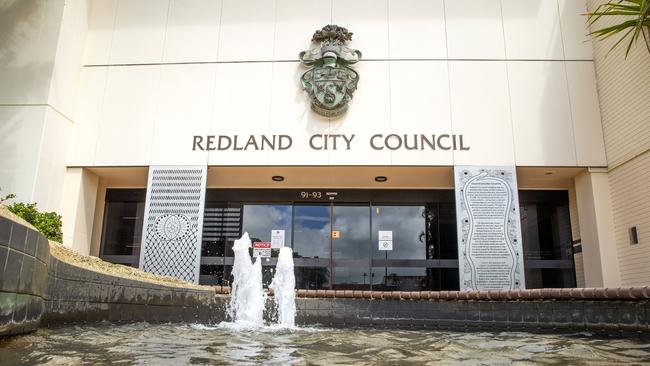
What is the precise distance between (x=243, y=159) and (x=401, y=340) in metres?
5.20

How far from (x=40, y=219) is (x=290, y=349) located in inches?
223

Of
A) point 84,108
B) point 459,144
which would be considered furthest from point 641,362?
point 84,108

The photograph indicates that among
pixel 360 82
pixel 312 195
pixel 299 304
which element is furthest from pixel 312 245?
pixel 299 304

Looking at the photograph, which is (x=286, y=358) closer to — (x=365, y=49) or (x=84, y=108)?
(x=365, y=49)

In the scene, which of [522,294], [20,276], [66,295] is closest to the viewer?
[20,276]

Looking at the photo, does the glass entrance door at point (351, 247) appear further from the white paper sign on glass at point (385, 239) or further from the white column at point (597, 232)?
the white column at point (597, 232)

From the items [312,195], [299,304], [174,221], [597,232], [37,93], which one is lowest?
[299,304]

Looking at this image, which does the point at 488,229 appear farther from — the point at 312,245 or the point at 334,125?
the point at 312,245

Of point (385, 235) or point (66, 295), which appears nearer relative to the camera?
point (66, 295)

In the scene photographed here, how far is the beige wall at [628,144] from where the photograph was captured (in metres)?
6.66

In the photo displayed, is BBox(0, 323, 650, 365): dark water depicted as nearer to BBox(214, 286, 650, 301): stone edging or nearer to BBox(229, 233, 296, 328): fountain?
BBox(214, 286, 650, 301): stone edging

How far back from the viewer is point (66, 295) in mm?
3105

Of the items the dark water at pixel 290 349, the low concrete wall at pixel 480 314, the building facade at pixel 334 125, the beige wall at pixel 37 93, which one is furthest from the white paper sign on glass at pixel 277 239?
the dark water at pixel 290 349

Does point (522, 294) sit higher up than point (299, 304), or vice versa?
point (522, 294)
